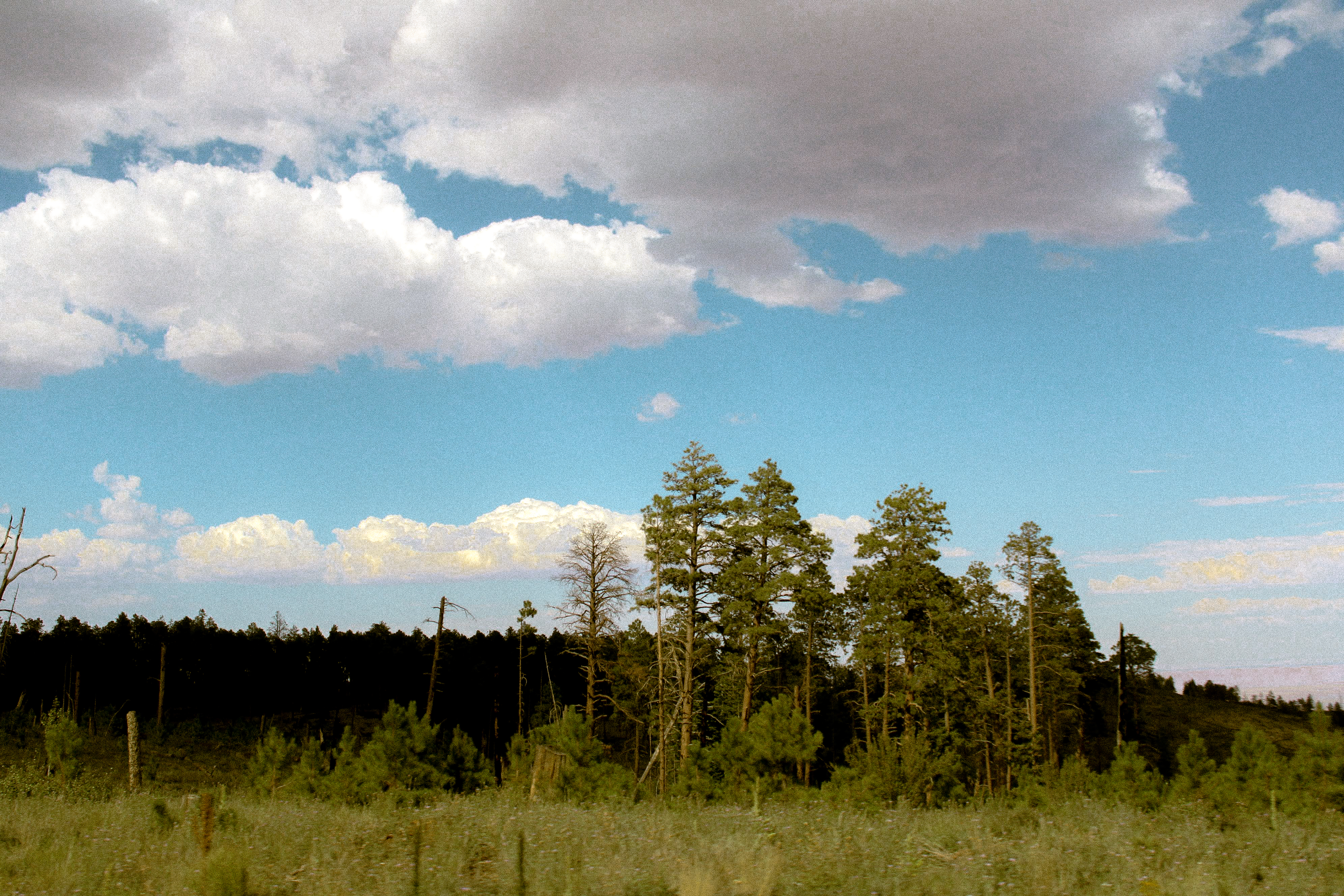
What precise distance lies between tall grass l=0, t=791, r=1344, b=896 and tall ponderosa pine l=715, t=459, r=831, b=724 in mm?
16660

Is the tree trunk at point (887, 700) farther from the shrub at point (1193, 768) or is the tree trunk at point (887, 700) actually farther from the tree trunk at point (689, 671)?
the shrub at point (1193, 768)

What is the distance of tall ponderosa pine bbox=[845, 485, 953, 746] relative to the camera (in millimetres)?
30797

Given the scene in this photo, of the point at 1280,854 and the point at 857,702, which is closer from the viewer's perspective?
the point at 1280,854

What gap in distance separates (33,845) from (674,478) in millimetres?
22576

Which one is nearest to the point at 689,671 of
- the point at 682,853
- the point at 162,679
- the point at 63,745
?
the point at 63,745

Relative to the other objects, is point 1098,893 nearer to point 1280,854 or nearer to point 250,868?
point 1280,854

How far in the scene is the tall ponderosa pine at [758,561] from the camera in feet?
101

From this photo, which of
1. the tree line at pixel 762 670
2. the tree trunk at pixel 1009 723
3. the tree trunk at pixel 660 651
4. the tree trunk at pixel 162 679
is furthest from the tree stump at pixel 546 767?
the tree trunk at pixel 162 679

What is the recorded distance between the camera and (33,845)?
1134 cm

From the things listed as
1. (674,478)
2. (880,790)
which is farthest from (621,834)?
(674,478)

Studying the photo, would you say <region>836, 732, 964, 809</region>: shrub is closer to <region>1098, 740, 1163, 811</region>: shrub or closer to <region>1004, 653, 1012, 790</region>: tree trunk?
<region>1098, 740, 1163, 811</region>: shrub

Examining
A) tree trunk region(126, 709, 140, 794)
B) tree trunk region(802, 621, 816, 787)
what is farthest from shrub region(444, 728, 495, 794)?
tree trunk region(802, 621, 816, 787)

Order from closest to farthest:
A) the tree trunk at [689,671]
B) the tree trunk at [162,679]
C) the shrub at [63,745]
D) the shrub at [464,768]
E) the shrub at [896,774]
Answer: the shrub at [896,774], the shrub at [464,768], the shrub at [63,745], the tree trunk at [689,671], the tree trunk at [162,679]

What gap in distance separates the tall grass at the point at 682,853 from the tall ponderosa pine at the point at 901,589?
1677cm
